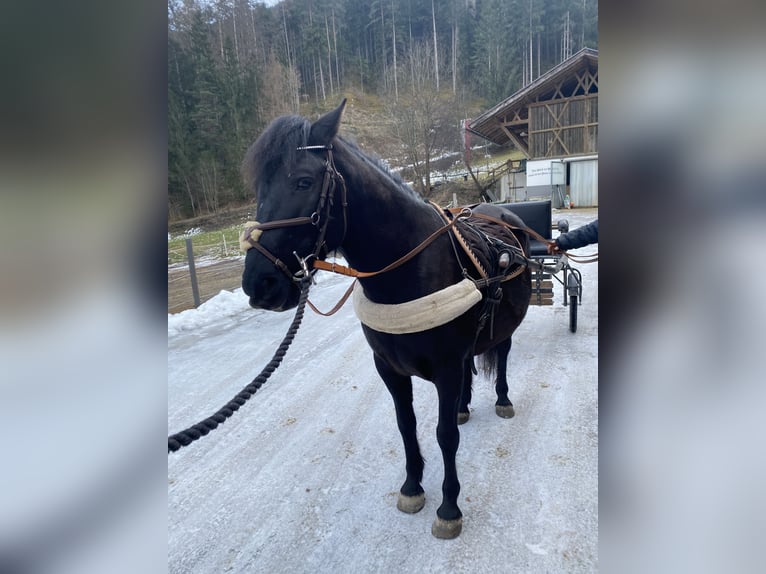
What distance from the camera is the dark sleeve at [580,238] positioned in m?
2.65

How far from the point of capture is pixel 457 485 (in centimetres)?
235

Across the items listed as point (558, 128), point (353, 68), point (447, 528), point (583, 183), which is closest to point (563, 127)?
point (558, 128)

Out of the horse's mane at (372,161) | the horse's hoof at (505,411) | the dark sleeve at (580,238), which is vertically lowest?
the horse's hoof at (505,411)

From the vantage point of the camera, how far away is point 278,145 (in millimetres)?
1734

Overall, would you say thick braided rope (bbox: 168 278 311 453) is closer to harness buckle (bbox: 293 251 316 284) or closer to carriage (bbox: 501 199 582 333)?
harness buckle (bbox: 293 251 316 284)

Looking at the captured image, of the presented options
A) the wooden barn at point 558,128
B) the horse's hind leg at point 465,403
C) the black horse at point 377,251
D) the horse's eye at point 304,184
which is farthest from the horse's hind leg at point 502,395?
the wooden barn at point 558,128

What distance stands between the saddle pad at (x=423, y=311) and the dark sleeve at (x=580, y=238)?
3.27 ft

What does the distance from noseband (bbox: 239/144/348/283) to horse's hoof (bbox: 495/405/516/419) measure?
2.28 meters

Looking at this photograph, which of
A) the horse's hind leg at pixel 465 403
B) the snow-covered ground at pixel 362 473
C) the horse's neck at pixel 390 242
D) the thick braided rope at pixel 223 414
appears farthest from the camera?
the horse's hind leg at pixel 465 403

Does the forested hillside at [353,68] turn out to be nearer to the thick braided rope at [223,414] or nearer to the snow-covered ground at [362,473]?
the snow-covered ground at [362,473]

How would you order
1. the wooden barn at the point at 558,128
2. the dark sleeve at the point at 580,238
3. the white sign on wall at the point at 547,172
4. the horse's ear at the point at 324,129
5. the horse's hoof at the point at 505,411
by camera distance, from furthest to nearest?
the white sign on wall at the point at 547,172, the wooden barn at the point at 558,128, the horse's hoof at the point at 505,411, the dark sleeve at the point at 580,238, the horse's ear at the point at 324,129

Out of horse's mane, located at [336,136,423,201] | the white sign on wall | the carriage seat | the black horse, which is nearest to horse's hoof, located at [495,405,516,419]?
the black horse

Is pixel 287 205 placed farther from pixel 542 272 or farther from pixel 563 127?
pixel 563 127
